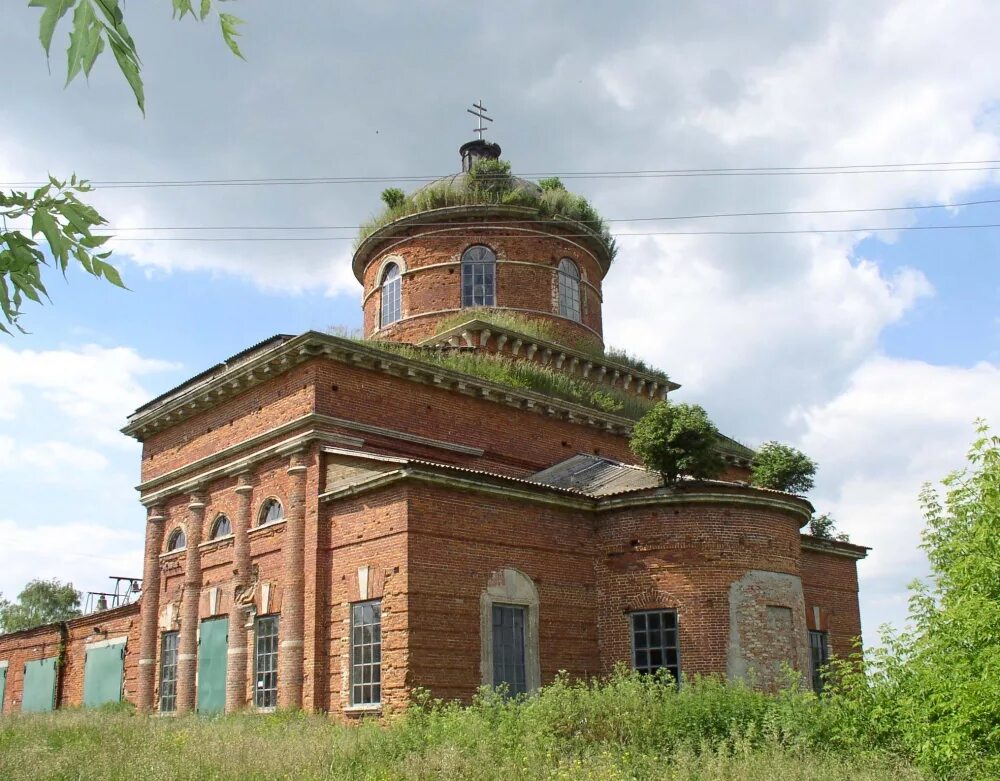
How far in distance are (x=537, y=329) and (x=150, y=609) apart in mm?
11079

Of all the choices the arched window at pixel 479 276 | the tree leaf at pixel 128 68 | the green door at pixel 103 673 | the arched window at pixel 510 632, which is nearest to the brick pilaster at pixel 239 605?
the arched window at pixel 510 632

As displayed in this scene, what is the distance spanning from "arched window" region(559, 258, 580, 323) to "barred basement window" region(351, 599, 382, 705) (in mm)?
11705

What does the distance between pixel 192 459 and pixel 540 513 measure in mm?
8483

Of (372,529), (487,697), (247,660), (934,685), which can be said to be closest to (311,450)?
(372,529)

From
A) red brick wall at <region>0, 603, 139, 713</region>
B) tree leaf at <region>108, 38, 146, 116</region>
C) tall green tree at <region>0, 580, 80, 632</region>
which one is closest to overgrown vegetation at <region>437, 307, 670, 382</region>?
red brick wall at <region>0, 603, 139, 713</region>

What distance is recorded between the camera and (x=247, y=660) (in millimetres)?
17578

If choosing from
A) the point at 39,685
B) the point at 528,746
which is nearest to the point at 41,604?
the point at 39,685

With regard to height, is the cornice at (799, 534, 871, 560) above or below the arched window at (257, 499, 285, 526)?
below

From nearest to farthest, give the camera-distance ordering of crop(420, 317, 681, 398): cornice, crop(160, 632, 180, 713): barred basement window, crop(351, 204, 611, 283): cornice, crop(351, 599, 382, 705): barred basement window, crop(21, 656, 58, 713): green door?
1. crop(351, 599, 382, 705): barred basement window
2. crop(160, 632, 180, 713): barred basement window
3. crop(420, 317, 681, 398): cornice
4. crop(351, 204, 611, 283): cornice
5. crop(21, 656, 58, 713): green door

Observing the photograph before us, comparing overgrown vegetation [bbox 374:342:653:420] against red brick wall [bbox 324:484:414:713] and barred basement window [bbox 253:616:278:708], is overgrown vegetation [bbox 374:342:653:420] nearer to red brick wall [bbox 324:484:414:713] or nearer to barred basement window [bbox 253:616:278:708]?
red brick wall [bbox 324:484:414:713]

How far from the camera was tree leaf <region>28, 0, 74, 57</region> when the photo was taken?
2.48m

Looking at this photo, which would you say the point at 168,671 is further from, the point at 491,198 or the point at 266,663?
the point at 491,198

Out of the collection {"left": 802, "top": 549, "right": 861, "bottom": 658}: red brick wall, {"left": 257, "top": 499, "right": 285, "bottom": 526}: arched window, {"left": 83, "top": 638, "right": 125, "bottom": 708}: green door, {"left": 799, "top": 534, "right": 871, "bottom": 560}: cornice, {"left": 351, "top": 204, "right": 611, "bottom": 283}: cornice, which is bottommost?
{"left": 83, "top": 638, "right": 125, "bottom": 708}: green door

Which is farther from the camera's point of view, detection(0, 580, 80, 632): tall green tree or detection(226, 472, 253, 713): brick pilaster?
detection(0, 580, 80, 632): tall green tree
